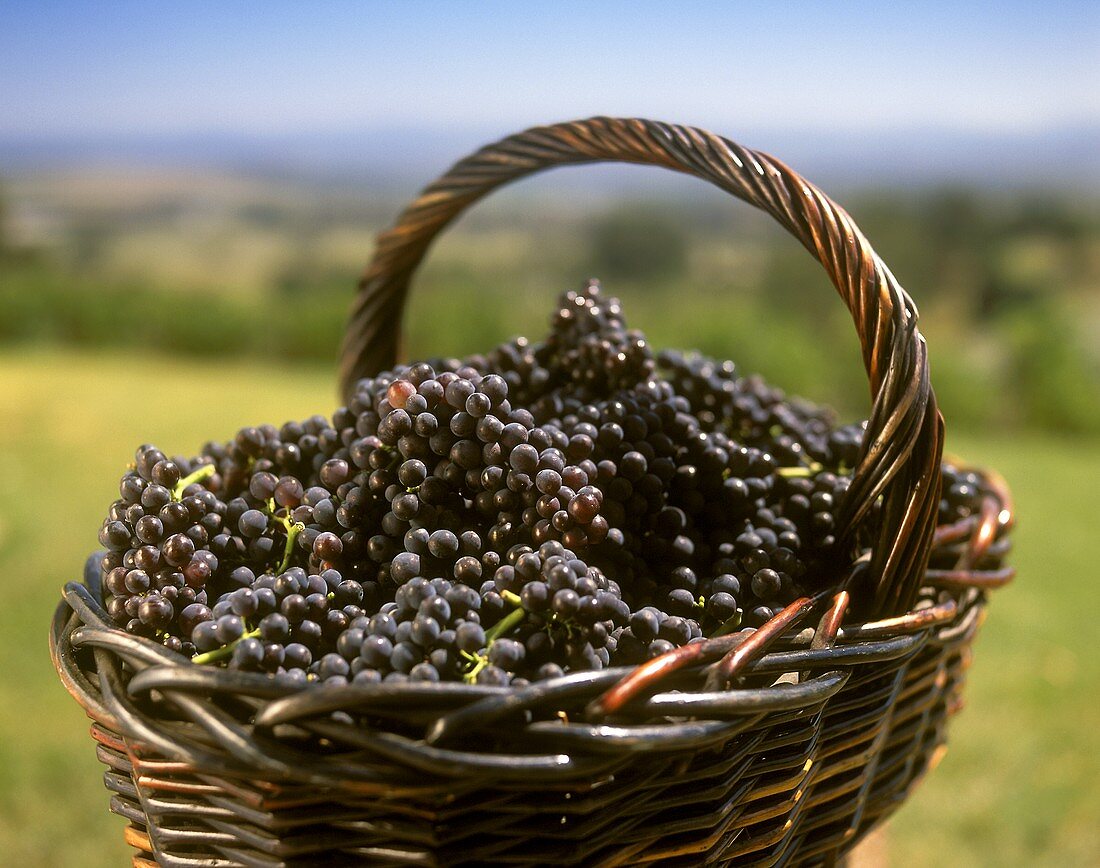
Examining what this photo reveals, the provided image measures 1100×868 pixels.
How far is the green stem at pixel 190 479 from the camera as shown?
756 mm

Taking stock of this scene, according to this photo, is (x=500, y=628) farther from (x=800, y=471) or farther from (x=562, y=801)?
(x=800, y=471)

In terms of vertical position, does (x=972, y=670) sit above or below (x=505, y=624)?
below

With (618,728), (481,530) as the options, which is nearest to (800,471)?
(481,530)

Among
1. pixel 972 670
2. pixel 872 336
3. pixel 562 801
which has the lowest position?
pixel 972 670

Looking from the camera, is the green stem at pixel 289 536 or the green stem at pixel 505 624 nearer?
the green stem at pixel 505 624

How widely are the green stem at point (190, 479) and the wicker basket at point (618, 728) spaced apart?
0.32 ft

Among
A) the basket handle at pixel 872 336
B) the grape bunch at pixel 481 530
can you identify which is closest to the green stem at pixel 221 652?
the grape bunch at pixel 481 530

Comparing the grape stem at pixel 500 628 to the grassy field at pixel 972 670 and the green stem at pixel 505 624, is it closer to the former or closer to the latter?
the green stem at pixel 505 624

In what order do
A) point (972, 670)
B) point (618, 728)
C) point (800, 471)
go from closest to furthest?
point (618, 728), point (800, 471), point (972, 670)

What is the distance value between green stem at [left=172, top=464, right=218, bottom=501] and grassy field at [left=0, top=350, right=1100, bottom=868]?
51.6 inches

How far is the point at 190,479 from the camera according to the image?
30.5 inches

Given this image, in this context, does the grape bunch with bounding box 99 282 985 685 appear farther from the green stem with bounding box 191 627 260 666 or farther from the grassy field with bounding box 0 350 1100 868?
the grassy field with bounding box 0 350 1100 868

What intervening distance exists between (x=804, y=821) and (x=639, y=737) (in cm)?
29

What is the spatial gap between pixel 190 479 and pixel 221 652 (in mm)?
189
